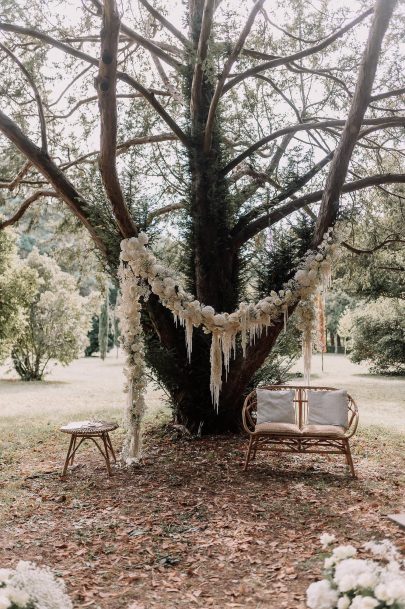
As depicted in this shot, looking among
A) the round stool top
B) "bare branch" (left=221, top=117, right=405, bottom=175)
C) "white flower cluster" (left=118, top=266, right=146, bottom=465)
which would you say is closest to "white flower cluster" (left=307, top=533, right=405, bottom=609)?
the round stool top

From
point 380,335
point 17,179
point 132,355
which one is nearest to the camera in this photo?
point 132,355

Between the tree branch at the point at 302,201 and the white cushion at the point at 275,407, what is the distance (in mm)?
2305

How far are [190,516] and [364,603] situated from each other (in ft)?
10.6

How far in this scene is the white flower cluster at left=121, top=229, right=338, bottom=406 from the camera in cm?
643

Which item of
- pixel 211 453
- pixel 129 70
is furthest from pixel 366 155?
pixel 211 453

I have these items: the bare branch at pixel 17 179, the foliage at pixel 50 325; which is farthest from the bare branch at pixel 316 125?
the foliage at pixel 50 325

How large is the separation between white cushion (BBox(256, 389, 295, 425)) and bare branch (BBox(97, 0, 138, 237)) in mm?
2458

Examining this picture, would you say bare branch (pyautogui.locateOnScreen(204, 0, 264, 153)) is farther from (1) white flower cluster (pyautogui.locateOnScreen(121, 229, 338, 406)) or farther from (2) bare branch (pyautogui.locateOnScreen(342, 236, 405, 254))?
(2) bare branch (pyautogui.locateOnScreen(342, 236, 405, 254))

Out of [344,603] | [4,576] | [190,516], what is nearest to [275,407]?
[190,516]

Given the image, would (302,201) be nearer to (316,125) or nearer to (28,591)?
(316,125)

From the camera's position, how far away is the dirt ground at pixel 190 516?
3.60 meters

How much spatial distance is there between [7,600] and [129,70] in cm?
866

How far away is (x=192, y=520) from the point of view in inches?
189

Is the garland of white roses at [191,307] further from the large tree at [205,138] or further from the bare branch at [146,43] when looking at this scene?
the bare branch at [146,43]
